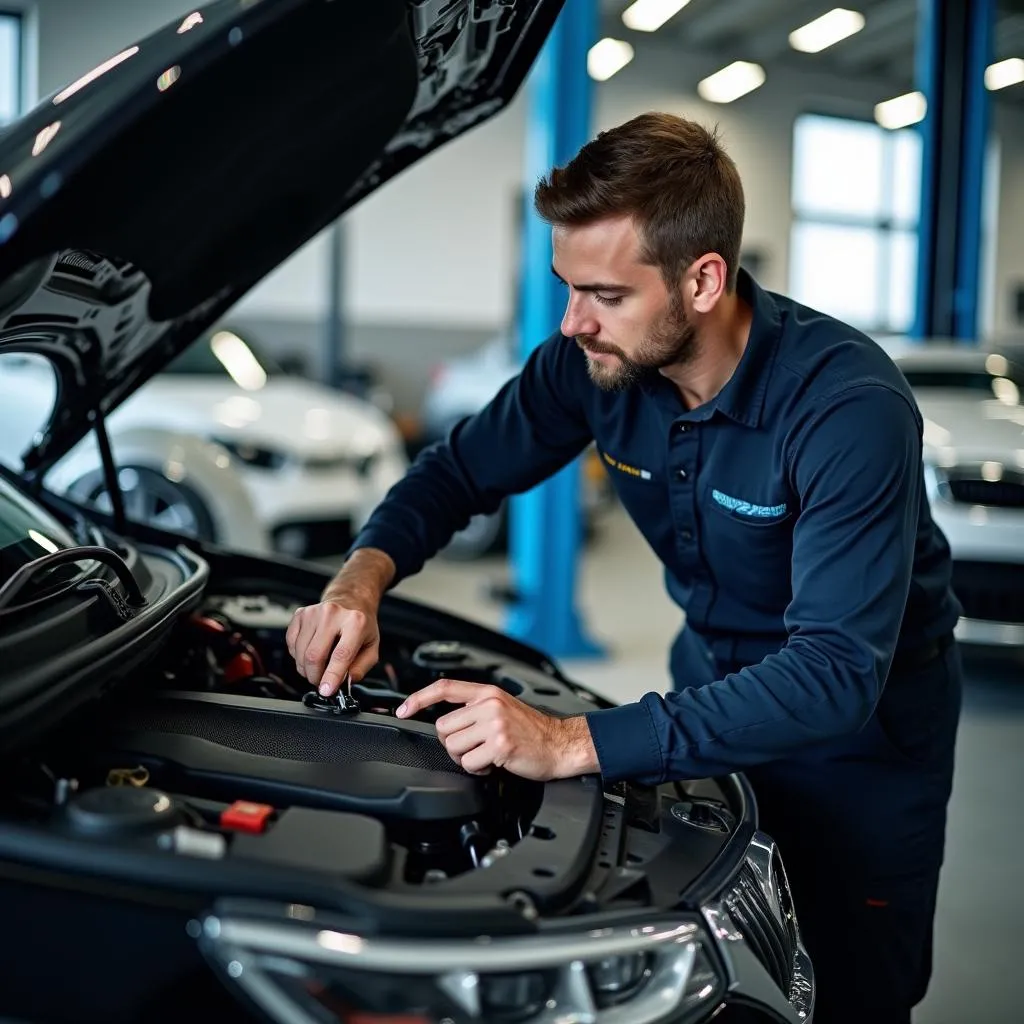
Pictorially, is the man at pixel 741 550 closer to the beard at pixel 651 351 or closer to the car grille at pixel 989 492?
the beard at pixel 651 351

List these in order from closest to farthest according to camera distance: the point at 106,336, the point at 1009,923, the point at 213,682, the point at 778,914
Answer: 1. the point at 778,914
2. the point at 213,682
3. the point at 106,336
4. the point at 1009,923

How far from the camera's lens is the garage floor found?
2.23 metres

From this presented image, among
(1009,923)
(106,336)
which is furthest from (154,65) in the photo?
(1009,923)

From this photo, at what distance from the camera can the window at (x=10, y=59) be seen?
23.4ft

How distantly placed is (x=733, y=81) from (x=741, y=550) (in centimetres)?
947

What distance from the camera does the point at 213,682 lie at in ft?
5.29

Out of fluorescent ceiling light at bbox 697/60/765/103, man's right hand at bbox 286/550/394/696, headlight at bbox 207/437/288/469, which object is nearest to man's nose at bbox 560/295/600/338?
man's right hand at bbox 286/550/394/696

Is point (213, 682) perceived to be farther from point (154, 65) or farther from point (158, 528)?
point (154, 65)

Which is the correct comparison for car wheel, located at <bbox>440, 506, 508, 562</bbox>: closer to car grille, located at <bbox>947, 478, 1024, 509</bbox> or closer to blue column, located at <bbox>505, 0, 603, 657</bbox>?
blue column, located at <bbox>505, 0, 603, 657</bbox>

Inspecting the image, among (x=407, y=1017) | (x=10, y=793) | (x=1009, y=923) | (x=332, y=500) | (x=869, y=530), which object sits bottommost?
(x=1009, y=923)

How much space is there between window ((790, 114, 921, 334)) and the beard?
374 inches

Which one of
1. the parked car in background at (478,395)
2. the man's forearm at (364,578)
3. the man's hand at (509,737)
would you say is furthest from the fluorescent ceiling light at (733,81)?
the man's hand at (509,737)

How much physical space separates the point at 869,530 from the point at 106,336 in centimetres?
113

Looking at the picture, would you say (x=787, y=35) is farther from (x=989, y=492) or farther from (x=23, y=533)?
(x=23, y=533)
